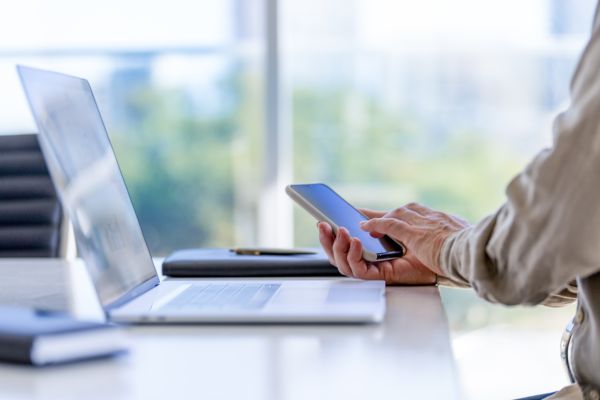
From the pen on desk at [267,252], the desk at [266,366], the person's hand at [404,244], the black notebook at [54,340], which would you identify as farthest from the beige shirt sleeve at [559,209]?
the pen on desk at [267,252]

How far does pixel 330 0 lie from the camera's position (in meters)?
3.81

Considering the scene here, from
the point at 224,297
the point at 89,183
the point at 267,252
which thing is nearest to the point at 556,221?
the point at 224,297

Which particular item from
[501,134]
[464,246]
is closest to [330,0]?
[501,134]

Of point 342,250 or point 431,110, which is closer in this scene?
point 342,250

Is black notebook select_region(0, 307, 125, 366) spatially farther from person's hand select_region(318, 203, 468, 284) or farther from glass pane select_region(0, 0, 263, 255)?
glass pane select_region(0, 0, 263, 255)

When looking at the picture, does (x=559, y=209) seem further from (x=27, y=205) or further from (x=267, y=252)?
(x=27, y=205)

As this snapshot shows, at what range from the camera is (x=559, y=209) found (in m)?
0.97

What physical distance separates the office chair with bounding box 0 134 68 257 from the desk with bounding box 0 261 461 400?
48.2 inches

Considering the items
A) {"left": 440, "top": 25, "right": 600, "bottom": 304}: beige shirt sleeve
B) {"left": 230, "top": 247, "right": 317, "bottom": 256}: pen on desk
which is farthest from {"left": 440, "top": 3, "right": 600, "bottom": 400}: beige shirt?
{"left": 230, "top": 247, "right": 317, "bottom": 256}: pen on desk

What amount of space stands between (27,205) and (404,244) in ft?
4.39

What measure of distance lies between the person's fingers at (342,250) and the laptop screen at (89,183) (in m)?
0.27

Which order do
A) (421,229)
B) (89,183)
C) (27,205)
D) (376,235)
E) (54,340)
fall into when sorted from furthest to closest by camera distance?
(27,205), (376,235), (421,229), (89,183), (54,340)

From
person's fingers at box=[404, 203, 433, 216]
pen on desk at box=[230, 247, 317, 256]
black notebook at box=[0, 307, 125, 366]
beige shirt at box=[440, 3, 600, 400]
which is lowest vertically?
pen on desk at box=[230, 247, 317, 256]

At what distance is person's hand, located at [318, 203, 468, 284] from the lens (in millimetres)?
1291
